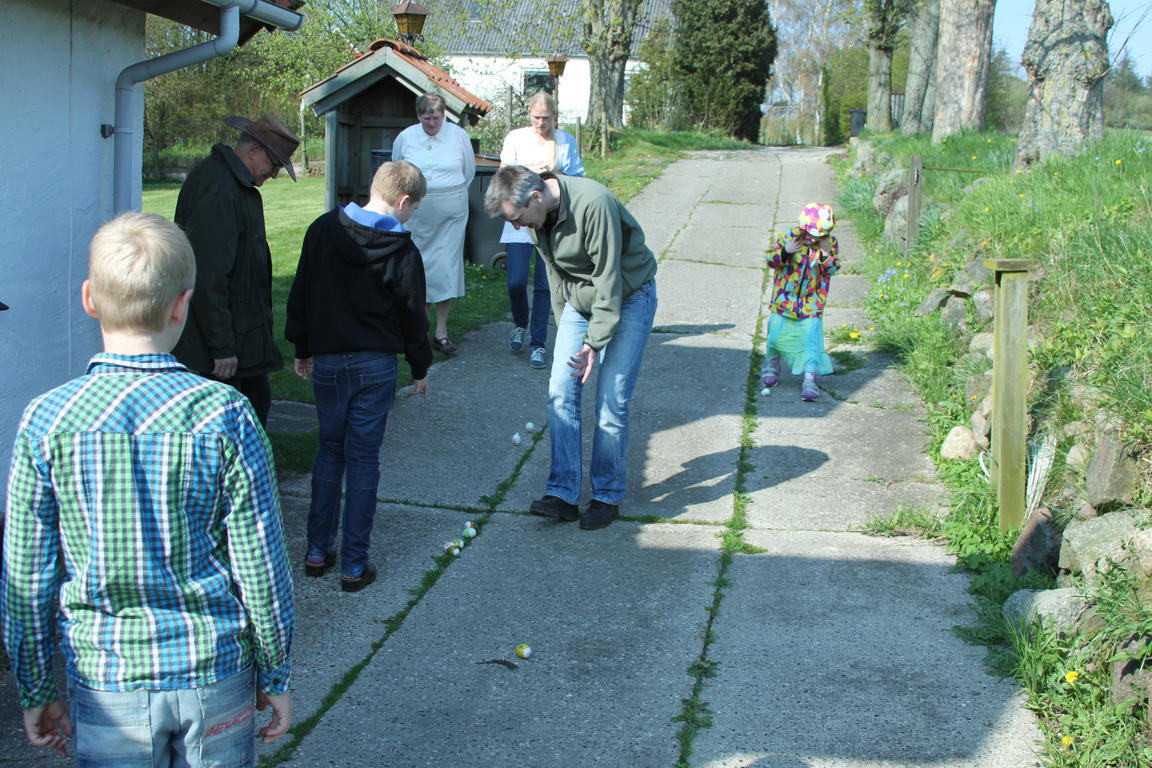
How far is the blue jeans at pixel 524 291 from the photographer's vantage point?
7.73 metres

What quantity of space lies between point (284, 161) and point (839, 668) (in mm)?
3061

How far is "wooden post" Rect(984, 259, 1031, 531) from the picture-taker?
481 centimetres

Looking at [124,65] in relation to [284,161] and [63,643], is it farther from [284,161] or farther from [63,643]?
[63,643]

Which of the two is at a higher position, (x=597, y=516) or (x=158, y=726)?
(x=158, y=726)

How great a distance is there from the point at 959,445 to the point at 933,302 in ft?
8.61

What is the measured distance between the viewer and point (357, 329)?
429cm

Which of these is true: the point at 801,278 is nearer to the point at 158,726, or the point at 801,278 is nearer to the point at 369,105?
the point at 369,105

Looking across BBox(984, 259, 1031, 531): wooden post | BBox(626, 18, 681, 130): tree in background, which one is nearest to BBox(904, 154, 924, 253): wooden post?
BBox(984, 259, 1031, 531): wooden post

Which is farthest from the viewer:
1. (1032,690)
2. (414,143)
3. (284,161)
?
(414,143)

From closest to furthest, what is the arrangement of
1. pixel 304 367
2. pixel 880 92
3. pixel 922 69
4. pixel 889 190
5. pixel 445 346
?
pixel 304 367, pixel 445 346, pixel 889 190, pixel 922 69, pixel 880 92

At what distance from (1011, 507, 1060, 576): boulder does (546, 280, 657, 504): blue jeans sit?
1791 mm

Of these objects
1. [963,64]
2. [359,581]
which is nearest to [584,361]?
[359,581]

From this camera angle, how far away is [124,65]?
533 cm

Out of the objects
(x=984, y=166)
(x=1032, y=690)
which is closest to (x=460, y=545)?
(x=1032, y=690)
